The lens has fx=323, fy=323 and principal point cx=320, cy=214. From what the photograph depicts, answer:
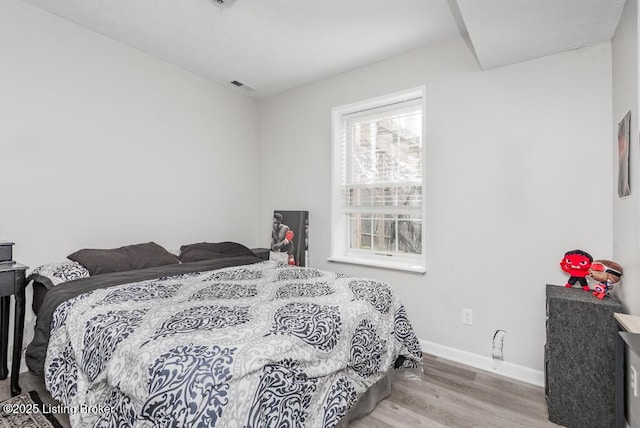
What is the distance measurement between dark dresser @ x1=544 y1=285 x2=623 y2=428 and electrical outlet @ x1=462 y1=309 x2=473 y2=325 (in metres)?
0.73

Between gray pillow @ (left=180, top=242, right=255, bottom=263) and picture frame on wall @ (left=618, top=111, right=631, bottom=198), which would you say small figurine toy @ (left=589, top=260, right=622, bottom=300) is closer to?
picture frame on wall @ (left=618, top=111, right=631, bottom=198)

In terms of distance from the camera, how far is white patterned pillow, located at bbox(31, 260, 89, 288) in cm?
212

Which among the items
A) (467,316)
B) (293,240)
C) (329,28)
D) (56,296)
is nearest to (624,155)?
(467,316)

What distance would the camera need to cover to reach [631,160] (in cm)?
168

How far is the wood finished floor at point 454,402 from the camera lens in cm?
183

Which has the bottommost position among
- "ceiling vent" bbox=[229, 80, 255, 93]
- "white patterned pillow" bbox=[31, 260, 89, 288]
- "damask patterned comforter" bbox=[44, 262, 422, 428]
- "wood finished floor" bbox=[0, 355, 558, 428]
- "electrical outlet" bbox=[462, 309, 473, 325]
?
"wood finished floor" bbox=[0, 355, 558, 428]

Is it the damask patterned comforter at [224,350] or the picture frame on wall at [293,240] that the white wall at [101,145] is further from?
the damask patterned comforter at [224,350]

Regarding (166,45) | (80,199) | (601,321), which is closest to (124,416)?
(80,199)

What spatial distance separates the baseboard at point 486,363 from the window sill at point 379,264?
630 millimetres

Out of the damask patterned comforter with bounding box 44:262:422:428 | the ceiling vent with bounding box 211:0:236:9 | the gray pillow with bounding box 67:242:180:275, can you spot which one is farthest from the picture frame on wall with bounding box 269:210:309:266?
the ceiling vent with bounding box 211:0:236:9

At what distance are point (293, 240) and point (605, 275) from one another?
2626 millimetres

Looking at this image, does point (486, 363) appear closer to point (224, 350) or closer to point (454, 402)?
point (454, 402)

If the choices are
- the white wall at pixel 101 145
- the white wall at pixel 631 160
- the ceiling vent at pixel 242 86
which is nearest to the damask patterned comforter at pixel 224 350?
the white wall at pixel 101 145

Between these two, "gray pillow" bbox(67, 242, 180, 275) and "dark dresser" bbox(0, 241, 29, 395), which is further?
"gray pillow" bbox(67, 242, 180, 275)
